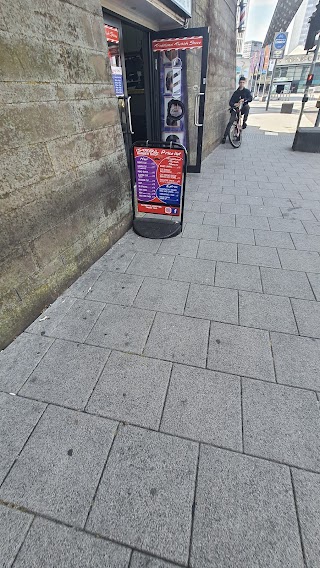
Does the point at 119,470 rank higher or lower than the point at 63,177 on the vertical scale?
lower

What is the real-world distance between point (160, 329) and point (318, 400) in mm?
1321

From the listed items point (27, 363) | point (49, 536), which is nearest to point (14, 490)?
point (49, 536)

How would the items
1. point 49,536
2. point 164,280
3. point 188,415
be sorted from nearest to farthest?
1. point 49,536
2. point 188,415
3. point 164,280

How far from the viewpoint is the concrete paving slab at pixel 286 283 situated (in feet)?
9.46

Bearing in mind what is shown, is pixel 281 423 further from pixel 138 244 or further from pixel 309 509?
pixel 138 244

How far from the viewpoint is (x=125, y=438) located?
1732 mm

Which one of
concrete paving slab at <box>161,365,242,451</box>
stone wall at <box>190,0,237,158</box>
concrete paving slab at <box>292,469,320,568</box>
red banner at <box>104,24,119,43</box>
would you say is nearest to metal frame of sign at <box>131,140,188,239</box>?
red banner at <box>104,24,119,43</box>

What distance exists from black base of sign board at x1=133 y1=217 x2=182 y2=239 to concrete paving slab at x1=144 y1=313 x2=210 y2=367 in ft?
5.60

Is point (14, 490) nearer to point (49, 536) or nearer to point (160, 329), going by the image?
point (49, 536)

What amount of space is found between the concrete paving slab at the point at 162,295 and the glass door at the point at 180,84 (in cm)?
440

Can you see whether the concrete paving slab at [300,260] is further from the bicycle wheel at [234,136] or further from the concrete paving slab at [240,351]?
the bicycle wheel at [234,136]

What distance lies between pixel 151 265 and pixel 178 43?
455cm

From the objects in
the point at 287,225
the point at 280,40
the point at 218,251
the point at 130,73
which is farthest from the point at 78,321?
the point at 280,40

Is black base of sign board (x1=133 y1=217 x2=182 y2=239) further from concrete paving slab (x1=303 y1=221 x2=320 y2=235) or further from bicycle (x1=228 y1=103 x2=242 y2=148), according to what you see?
bicycle (x1=228 y1=103 x2=242 y2=148)
